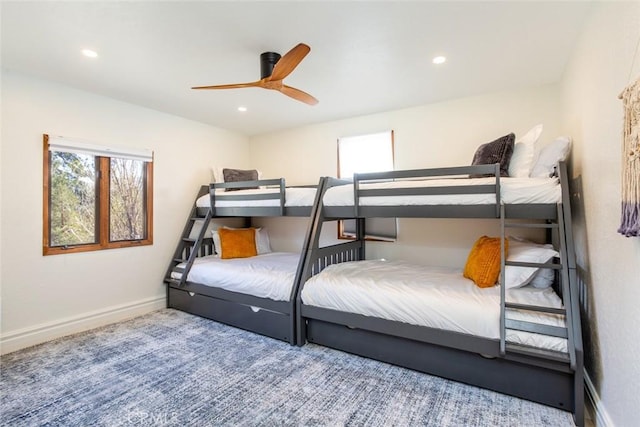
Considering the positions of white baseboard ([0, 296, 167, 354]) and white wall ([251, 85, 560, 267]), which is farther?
white wall ([251, 85, 560, 267])

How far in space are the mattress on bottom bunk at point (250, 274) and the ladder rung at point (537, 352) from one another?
1708 millimetres

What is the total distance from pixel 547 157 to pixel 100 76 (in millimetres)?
3838

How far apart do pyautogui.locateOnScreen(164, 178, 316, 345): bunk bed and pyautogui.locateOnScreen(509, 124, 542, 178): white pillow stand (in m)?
1.75

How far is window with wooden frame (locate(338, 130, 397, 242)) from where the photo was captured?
3764mm

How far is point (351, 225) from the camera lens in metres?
4.01

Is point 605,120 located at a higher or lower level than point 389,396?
higher

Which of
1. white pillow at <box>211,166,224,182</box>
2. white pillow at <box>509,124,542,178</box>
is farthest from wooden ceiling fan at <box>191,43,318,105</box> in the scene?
white pillow at <box>211,166,224,182</box>

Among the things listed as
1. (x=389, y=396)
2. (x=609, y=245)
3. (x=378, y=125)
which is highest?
(x=378, y=125)

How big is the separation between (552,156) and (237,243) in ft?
11.1

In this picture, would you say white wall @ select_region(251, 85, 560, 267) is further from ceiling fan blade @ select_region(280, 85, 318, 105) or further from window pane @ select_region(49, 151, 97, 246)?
window pane @ select_region(49, 151, 97, 246)

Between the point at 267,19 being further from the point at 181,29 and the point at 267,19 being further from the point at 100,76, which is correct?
the point at 100,76

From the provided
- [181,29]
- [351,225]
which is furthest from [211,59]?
[351,225]

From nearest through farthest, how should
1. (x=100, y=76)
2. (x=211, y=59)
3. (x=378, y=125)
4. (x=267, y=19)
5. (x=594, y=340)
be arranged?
1. (x=594, y=340)
2. (x=267, y=19)
3. (x=211, y=59)
4. (x=100, y=76)
5. (x=378, y=125)

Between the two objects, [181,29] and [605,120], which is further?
[181,29]
